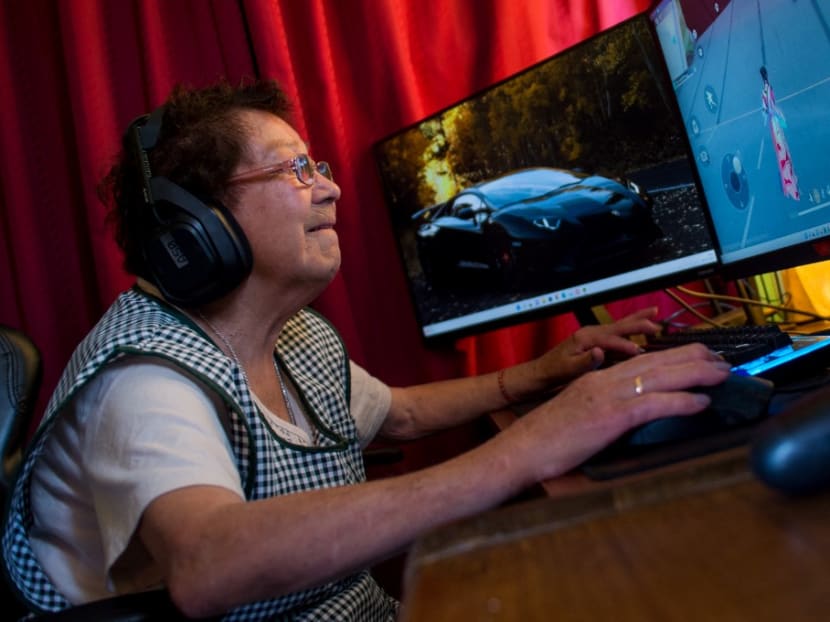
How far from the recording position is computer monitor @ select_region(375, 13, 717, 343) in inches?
48.1

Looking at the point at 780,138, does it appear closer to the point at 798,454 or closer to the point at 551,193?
the point at 551,193

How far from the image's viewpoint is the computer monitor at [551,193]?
1.22m

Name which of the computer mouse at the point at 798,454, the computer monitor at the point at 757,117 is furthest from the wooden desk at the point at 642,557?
the computer monitor at the point at 757,117

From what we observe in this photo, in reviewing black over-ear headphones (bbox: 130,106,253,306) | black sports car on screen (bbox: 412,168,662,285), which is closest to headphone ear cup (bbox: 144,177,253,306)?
black over-ear headphones (bbox: 130,106,253,306)

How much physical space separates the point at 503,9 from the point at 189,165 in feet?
2.85

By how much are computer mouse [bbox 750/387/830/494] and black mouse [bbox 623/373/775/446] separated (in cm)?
24

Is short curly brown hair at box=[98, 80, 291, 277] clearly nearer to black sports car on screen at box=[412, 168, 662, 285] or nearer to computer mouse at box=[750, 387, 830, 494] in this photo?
black sports car on screen at box=[412, 168, 662, 285]

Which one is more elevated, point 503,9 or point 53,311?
point 503,9

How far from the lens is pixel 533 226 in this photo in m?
1.37

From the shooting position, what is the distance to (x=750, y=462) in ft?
1.31

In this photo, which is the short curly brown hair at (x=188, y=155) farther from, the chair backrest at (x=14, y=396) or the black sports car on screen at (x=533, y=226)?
the black sports car on screen at (x=533, y=226)

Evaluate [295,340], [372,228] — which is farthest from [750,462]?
[372,228]

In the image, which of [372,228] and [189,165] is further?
[372,228]

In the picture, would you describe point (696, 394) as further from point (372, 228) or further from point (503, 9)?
point (503, 9)
